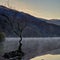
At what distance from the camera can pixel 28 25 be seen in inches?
338

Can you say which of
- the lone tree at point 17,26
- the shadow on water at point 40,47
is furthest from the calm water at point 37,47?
the lone tree at point 17,26

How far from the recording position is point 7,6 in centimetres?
861

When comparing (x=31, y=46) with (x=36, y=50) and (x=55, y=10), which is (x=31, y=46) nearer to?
(x=36, y=50)

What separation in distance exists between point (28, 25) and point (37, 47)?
2.44 feet

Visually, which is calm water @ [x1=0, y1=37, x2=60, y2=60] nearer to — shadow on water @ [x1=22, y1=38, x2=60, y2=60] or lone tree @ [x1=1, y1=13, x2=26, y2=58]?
shadow on water @ [x1=22, y1=38, x2=60, y2=60]

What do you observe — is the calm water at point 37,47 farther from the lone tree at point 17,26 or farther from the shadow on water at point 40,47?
the lone tree at point 17,26

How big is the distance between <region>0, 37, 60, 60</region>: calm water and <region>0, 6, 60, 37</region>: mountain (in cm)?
18

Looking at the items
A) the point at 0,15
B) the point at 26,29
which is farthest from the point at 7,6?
the point at 26,29

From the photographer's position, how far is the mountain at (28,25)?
836 centimetres

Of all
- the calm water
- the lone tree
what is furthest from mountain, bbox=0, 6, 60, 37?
the calm water

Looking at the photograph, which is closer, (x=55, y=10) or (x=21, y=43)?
(x=21, y=43)

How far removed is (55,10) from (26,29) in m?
1.24

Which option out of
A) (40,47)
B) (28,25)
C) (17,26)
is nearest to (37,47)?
(40,47)

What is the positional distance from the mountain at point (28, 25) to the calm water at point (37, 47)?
183 millimetres
